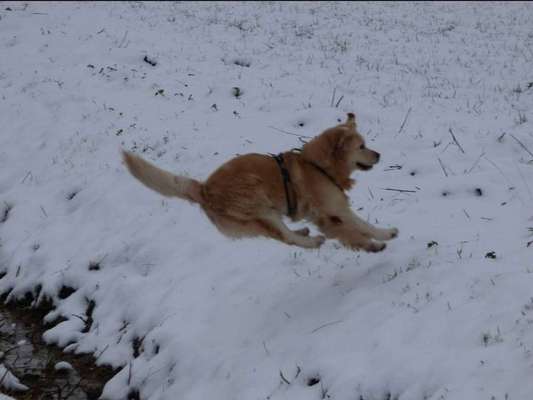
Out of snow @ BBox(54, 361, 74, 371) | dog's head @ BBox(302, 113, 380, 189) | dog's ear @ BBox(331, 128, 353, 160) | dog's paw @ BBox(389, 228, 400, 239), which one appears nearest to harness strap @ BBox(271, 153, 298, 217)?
dog's head @ BBox(302, 113, 380, 189)

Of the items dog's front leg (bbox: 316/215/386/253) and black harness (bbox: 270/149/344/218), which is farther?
dog's front leg (bbox: 316/215/386/253)

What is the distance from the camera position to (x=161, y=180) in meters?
5.11

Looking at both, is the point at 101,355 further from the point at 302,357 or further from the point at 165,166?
the point at 165,166

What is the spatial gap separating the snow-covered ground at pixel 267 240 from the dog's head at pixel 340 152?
90 centimetres

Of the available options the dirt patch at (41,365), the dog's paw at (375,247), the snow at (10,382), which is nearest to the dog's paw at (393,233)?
the dog's paw at (375,247)

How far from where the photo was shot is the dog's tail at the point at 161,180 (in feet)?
16.4

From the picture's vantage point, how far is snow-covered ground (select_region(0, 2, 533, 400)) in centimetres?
449

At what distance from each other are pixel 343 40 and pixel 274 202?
10.4m

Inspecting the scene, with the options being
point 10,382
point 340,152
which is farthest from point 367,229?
point 10,382

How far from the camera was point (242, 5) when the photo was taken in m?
21.0

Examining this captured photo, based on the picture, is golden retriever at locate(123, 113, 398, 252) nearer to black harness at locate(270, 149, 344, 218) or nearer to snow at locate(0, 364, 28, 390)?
black harness at locate(270, 149, 344, 218)

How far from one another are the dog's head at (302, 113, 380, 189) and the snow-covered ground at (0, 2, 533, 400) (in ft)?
2.96

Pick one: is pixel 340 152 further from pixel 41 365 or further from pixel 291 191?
pixel 41 365

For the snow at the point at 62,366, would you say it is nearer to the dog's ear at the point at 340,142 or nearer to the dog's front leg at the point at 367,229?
the dog's front leg at the point at 367,229
